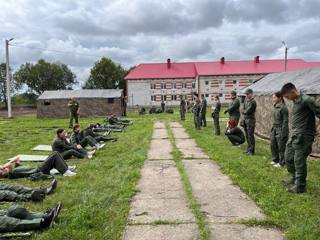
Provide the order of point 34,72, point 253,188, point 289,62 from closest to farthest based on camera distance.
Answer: point 253,188 → point 289,62 → point 34,72

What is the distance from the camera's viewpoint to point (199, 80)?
60.4 metres

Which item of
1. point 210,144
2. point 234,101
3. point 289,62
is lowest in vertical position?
point 210,144

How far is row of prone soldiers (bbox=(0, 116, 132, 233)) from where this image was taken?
4.71 meters

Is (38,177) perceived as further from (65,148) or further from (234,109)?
(234,109)

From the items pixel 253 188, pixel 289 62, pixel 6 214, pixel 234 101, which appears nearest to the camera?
pixel 6 214

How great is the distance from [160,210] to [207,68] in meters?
57.4

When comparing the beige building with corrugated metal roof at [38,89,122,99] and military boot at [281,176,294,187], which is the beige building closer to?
corrugated metal roof at [38,89,122,99]

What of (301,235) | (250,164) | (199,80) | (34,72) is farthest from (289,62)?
(301,235)

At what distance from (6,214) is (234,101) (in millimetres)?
8965

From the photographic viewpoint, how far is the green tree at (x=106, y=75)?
73750mm

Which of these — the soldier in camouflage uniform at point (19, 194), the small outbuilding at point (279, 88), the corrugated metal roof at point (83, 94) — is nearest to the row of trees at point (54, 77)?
the corrugated metal roof at point (83, 94)

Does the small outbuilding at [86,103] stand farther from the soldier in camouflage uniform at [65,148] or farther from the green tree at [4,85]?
the green tree at [4,85]

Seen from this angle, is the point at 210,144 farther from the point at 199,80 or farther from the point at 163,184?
the point at 199,80

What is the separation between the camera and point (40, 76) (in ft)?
256
